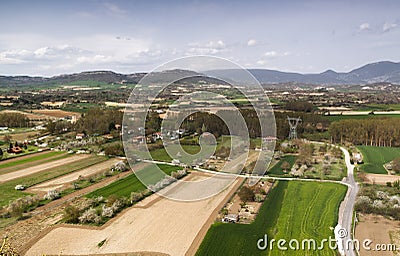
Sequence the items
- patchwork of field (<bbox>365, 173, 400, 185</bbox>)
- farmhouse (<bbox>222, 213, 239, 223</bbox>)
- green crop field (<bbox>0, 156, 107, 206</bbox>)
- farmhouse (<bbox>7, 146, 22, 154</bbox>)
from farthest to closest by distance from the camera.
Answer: farmhouse (<bbox>7, 146, 22, 154</bbox>) → patchwork of field (<bbox>365, 173, 400, 185</bbox>) → green crop field (<bbox>0, 156, 107, 206</bbox>) → farmhouse (<bbox>222, 213, 239, 223</bbox>)

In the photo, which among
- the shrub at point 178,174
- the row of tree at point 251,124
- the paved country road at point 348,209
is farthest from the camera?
the row of tree at point 251,124

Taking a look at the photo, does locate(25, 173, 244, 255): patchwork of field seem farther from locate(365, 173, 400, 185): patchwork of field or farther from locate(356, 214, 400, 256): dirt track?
locate(365, 173, 400, 185): patchwork of field

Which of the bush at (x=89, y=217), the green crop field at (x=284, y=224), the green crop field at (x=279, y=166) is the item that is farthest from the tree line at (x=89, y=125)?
the green crop field at (x=284, y=224)

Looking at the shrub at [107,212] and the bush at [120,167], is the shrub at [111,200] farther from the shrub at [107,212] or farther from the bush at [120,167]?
the bush at [120,167]

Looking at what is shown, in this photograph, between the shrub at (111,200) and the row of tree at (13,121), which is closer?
the shrub at (111,200)

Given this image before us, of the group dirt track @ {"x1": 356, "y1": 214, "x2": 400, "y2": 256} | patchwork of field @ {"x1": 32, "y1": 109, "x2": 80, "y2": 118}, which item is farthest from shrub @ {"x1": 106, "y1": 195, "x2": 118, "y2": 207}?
patchwork of field @ {"x1": 32, "y1": 109, "x2": 80, "y2": 118}
